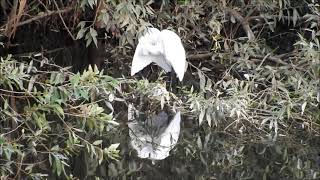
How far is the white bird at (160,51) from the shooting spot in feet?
8.05

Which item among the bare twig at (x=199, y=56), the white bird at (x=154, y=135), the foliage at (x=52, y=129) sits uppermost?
the foliage at (x=52, y=129)

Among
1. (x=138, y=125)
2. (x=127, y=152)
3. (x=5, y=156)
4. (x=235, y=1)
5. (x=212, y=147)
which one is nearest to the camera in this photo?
(x=5, y=156)

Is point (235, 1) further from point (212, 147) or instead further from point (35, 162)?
point (35, 162)

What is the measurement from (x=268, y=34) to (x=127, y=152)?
171 centimetres

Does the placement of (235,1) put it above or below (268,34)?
above

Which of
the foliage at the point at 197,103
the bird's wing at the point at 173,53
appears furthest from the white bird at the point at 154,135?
the bird's wing at the point at 173,53

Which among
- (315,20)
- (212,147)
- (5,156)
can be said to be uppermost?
(315,20)

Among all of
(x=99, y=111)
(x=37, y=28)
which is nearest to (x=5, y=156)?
(x=99, y=111)

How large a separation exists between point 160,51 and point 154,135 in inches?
22.9

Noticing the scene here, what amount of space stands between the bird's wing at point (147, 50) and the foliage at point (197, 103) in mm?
61

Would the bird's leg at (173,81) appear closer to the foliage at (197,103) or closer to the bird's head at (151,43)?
the foliage at (197,103)

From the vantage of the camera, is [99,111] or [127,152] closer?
[99,111]

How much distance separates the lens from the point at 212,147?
6.29ft

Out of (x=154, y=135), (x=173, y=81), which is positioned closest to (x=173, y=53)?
(x=173, y=81)
